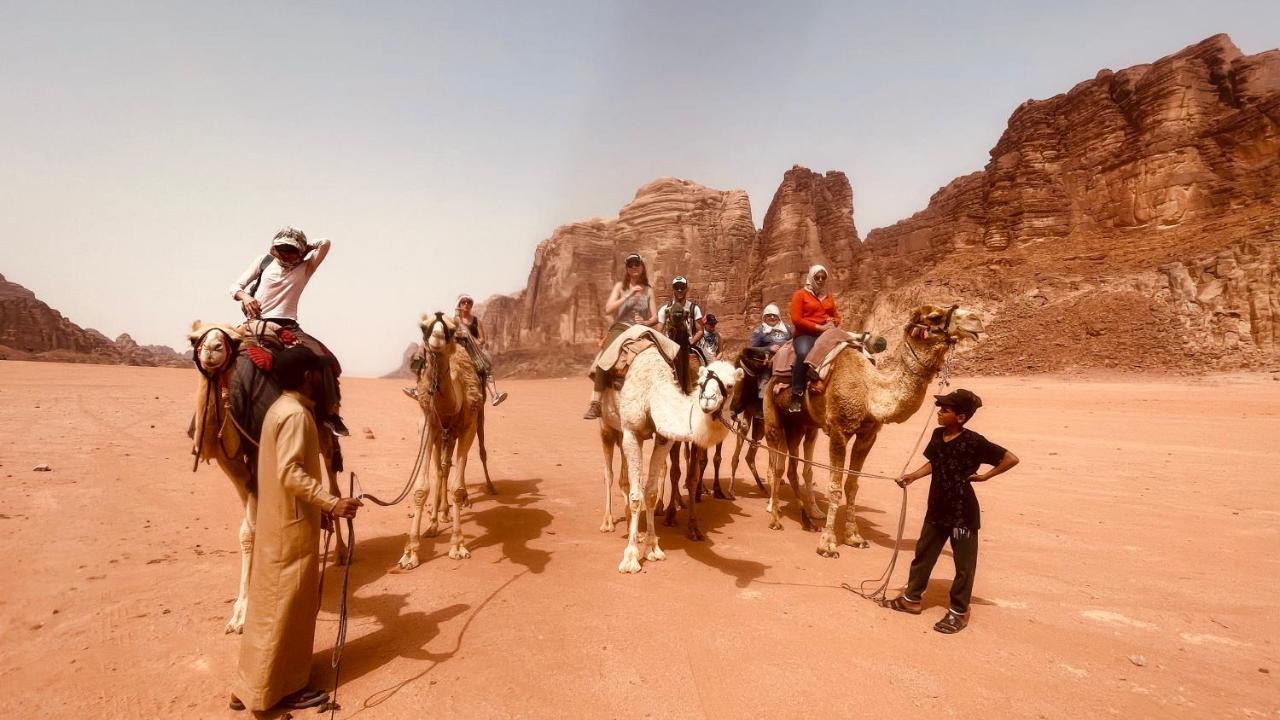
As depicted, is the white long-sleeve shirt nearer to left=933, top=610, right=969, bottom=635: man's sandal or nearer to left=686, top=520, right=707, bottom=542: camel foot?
left=686, top=520, right=707, bottom=542: camel foot

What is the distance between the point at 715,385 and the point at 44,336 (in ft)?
252

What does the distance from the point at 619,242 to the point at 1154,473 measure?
83910mm

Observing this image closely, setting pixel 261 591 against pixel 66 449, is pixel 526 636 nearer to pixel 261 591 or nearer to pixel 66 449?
pixel 261 591

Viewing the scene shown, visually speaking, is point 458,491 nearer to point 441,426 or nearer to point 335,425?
point 441,426

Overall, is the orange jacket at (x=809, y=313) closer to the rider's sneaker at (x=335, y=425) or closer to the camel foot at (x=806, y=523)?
the camel foot at (x=806, y=523)

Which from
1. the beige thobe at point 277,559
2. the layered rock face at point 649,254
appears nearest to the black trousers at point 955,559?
the beige thobe at point 277,559

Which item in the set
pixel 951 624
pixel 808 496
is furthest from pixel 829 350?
pixel 951 624

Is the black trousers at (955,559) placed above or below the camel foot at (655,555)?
above

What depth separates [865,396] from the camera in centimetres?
596

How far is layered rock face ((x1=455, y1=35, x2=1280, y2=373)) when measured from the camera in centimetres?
2953

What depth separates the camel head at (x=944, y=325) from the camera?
5211 millimetres

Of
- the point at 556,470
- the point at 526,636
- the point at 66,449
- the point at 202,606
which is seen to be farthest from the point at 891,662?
the point at 66,449

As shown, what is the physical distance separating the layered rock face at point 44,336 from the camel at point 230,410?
200ft

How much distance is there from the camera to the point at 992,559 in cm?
561
